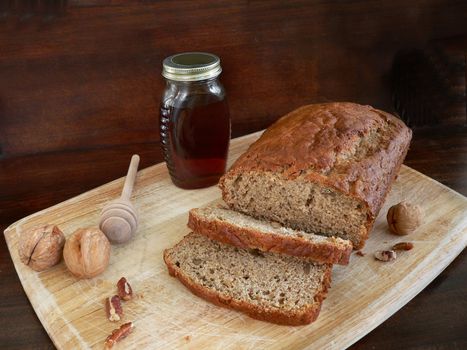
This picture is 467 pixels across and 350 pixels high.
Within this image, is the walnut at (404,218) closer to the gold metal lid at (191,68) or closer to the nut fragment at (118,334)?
the gold metal lid at (191,68)

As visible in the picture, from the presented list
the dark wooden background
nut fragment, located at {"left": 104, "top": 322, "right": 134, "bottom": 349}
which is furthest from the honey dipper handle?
nut fragment, located at {"left": 104, "top": 322, "right": 134, "bottom": 349}

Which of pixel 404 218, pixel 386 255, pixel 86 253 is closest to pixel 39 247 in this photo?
pixel 86 253

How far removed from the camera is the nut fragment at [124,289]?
2033 millimetres

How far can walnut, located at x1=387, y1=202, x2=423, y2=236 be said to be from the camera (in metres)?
2.30

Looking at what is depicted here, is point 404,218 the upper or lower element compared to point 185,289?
upper

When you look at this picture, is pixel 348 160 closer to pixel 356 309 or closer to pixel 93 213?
pixel 356 309

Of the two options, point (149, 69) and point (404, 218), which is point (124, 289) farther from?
point (149, 69)

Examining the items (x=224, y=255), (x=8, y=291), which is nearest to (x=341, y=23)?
(x=224, y=255)

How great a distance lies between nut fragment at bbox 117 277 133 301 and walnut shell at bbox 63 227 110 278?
101 mm

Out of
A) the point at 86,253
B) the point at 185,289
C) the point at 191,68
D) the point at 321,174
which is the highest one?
the point at 191,68

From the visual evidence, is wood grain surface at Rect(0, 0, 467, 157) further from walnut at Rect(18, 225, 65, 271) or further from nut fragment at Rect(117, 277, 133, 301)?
nut fragment at Rect(117, 277, 133, 301)

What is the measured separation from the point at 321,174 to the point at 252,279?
472 millimetres

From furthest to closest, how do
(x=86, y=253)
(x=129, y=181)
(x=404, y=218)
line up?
(x=129, y=181)
(x=404, y=218)
(x=86, y=253)

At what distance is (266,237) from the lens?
82.0 inches
